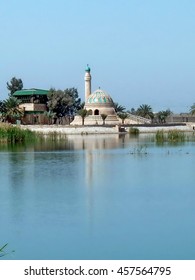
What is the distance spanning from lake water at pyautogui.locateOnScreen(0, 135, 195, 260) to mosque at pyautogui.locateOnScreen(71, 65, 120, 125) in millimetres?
47711

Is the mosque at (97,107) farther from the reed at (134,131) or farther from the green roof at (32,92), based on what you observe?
the reed at (134,131)

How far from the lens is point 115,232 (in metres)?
11.2

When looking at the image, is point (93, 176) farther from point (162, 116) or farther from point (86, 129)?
point (162, 116)

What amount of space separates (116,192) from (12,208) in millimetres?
3253

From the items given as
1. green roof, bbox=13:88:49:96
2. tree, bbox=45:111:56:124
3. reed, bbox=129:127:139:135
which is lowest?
reed, bbox=129:127:139:135

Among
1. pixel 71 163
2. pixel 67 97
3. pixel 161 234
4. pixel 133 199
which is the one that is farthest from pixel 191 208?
pixel 67 97

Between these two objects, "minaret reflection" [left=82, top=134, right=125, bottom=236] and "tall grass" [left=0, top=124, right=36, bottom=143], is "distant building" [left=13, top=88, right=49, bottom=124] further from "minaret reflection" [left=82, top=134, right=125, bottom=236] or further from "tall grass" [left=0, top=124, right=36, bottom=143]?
"minaret reflection" [left=82, top=134, right=125, bottom=236]

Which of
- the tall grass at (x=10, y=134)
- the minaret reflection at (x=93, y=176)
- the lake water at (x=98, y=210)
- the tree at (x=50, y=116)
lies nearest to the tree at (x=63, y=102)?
the tree at (x=50, y=116)

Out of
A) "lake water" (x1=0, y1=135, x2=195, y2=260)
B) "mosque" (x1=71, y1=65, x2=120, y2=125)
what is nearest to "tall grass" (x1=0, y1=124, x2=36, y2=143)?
"lake water" (x1=0, y1=135, x2=195, y2=260)

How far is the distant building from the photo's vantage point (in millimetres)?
71062

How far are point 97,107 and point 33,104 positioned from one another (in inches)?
294

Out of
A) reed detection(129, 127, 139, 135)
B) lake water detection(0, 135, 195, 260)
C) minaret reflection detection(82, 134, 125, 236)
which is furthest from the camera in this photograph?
reed detection(129, 127, 139, 135)

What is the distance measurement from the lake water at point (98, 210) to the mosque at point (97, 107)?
4771 cm

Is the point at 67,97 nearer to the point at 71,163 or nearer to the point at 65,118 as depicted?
the point at 65,118
